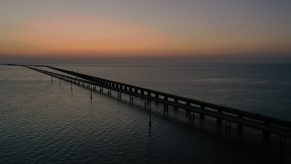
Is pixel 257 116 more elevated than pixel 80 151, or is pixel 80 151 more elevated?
pixel 257 116

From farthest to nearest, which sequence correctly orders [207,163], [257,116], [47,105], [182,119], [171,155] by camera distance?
1. [47,105]
2. [182,119]
3. [257,116]
4. [171,155]
5. [207,163]

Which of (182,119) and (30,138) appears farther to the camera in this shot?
(182,119)

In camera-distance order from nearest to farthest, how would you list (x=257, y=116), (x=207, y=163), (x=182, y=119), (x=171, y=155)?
1. (x=207, y=163)
2. (x=171, y=155)
3. (x=257, y=116)
4. (x=182, y=119)

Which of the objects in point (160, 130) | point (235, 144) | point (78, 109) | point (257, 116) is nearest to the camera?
point (235, 144)

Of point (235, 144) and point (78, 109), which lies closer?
point (235, 144)

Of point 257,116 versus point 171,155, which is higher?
point 257,116

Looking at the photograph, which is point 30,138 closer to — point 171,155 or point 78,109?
point 171,155

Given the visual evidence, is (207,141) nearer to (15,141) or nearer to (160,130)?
(160,130)

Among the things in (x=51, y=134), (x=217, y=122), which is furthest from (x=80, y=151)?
(x=217, y=122)

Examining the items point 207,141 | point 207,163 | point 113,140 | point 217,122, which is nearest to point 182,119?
point 217,122
